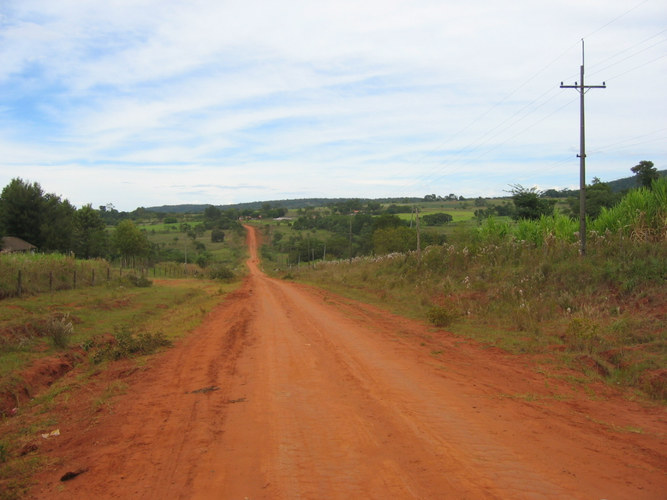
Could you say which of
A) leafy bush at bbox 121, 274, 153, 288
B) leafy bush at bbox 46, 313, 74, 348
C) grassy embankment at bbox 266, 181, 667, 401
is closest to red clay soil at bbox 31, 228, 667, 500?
grassy embankment at bbox 266, 181, 667, 401

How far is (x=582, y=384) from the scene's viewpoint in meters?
8.34

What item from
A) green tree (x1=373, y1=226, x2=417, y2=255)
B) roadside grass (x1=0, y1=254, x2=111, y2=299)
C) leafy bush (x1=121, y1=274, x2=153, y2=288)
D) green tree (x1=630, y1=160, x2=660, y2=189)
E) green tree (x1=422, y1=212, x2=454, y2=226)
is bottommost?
leafy bush (x1=121, y1=274, x2=153, y2=288)

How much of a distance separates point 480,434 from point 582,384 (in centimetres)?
355

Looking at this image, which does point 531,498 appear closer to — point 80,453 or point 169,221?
point 80,453

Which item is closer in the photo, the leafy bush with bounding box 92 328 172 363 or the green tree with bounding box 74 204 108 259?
the leafy bush with bounding box 92 328 172 363

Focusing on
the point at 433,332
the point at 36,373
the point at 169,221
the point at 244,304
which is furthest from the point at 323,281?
the point at 169,221

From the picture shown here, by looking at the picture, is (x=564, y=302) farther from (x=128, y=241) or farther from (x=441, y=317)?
(x=128, y=241)

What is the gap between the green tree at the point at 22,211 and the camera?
148 ft

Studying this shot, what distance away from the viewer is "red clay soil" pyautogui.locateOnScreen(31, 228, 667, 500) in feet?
15.0

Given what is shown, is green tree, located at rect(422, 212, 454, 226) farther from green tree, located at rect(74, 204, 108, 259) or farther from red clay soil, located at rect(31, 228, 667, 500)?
red clay soil, located at rect(31, 228, 667, 500)

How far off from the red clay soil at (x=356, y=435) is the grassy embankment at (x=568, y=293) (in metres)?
1.44

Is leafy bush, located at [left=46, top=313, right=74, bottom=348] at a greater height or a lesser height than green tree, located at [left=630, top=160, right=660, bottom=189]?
lesser

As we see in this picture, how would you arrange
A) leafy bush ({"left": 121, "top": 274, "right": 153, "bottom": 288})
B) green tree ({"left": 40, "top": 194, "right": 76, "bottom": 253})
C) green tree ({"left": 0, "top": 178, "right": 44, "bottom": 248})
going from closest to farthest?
leafy bush ({"left": 121, "top": 274, "right": 153, "bottom": 288})
green tree ({"left": 0, "top": 178, "right": 44, "bottom": 248})
green tree ({"left": 40, "top": 194, "right": 76, "bottom": 253})

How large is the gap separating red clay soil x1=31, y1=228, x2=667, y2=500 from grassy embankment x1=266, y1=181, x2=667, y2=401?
1.44m
